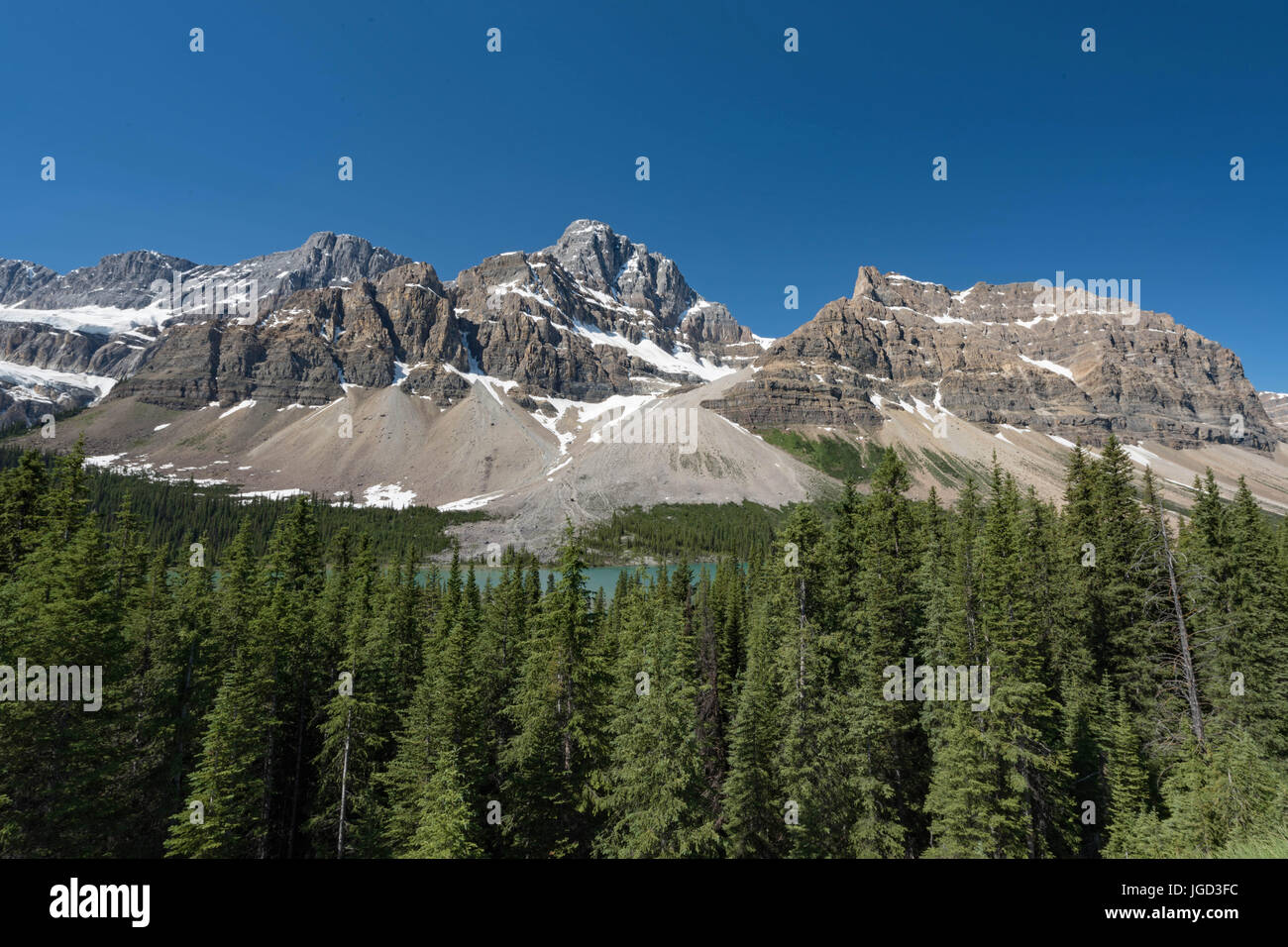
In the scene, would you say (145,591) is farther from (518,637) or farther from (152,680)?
(518,637)

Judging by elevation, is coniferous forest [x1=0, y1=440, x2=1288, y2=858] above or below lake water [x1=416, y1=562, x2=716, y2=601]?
above

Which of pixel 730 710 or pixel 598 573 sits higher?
pixel 730 710

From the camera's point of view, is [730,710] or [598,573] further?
[598,573]

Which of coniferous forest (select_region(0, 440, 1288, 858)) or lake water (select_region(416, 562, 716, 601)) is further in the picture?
lake water (select_region(416, 562, 716, 601))

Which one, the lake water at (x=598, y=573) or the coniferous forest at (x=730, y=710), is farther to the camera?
the lake water at (x=598, y=573)

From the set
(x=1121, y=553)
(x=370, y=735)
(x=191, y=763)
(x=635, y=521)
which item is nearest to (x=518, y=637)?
(x=370, y=735)

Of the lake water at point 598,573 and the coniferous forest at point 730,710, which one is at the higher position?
the coniferous forest at point 730,710
